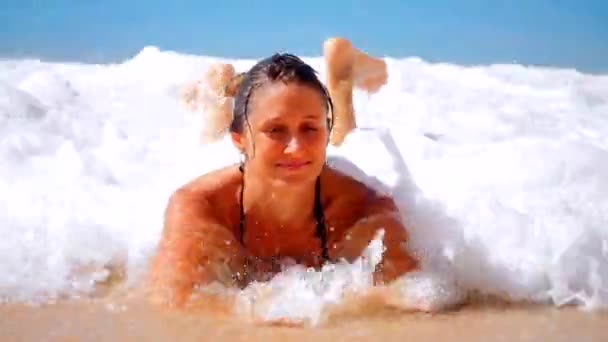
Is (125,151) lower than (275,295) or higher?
higher

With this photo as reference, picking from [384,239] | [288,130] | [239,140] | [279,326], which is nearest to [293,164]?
[288,130]

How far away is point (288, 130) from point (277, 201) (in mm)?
234

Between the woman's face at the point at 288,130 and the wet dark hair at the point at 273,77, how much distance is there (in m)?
0.02

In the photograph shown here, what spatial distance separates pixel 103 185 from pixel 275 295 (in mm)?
1162

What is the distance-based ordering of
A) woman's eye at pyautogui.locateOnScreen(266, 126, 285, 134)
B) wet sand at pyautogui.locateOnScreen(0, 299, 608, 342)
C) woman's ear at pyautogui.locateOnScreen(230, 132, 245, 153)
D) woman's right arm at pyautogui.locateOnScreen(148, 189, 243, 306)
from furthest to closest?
woman's ear at pyautogui.locateOnScreen(230, 132, 245, 153)
woman's eye at pyautogui.locateOnScreen(266, 126, 285, 134)
woman's right arm at pyautogui.locateOnScreen(148, 189, 243, 306)
wet sand at pyautogui.locateOnScreen(0, 299, 608, 342)

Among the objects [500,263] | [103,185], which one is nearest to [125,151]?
[103,185]

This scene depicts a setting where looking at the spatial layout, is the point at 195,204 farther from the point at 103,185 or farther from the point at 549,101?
the point at 549,101

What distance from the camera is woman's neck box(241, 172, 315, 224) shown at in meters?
1.80

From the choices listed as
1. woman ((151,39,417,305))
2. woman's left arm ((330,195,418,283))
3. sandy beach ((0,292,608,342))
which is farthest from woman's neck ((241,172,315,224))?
sandy beach ((0,292,608,342))

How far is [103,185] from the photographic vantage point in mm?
2473

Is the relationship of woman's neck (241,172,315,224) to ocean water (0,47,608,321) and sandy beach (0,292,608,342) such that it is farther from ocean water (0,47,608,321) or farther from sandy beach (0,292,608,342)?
sandy beach (0,292,608,342)

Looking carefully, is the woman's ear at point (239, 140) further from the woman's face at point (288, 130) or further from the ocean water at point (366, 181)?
the ocean water at point (366, 181)

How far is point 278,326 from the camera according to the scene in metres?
1.37

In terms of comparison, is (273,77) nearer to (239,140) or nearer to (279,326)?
(239,140)
